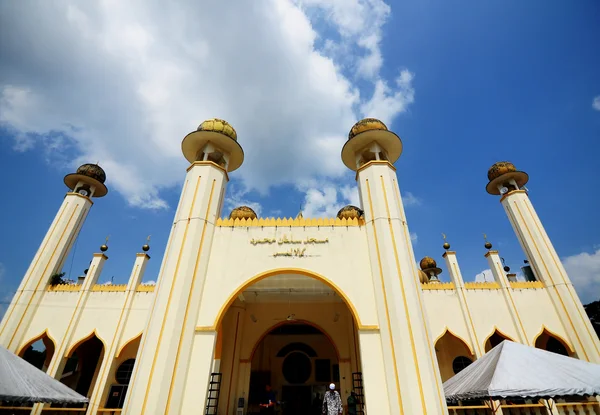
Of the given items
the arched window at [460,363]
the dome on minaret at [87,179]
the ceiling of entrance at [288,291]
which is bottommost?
the arched window at [460,363]

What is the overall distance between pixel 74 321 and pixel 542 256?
17766 mm

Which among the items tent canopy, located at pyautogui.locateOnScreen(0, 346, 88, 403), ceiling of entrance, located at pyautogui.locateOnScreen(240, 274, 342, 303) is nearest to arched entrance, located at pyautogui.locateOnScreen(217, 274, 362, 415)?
ceiling of entrance, located at pyautogui.locateOnScreen(240, 274, 342, 303)

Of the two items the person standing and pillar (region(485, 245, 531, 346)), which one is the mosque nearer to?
pillar (region(485, 245, 531, 346))

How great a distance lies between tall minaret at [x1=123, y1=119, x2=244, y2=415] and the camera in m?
6.43

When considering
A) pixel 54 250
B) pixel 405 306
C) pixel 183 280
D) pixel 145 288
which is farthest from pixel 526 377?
pixel 54 250

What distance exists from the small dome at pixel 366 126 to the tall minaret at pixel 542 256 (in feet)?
23.3

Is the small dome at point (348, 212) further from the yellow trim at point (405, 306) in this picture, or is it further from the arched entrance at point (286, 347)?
the yellow trim at point (405, 306)

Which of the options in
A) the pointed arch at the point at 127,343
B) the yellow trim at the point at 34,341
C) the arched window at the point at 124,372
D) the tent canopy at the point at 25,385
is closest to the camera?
the tent canopy at the point at 25,385

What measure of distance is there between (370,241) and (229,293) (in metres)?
3.99

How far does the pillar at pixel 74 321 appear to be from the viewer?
10.4 m

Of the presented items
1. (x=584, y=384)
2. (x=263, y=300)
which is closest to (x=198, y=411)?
(x=263, y=300)

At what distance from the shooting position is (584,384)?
189 inches

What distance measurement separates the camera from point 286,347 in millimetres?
13453

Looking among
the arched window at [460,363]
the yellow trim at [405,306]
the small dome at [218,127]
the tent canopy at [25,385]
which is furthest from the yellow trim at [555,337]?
the tent canopy at [25,385]
